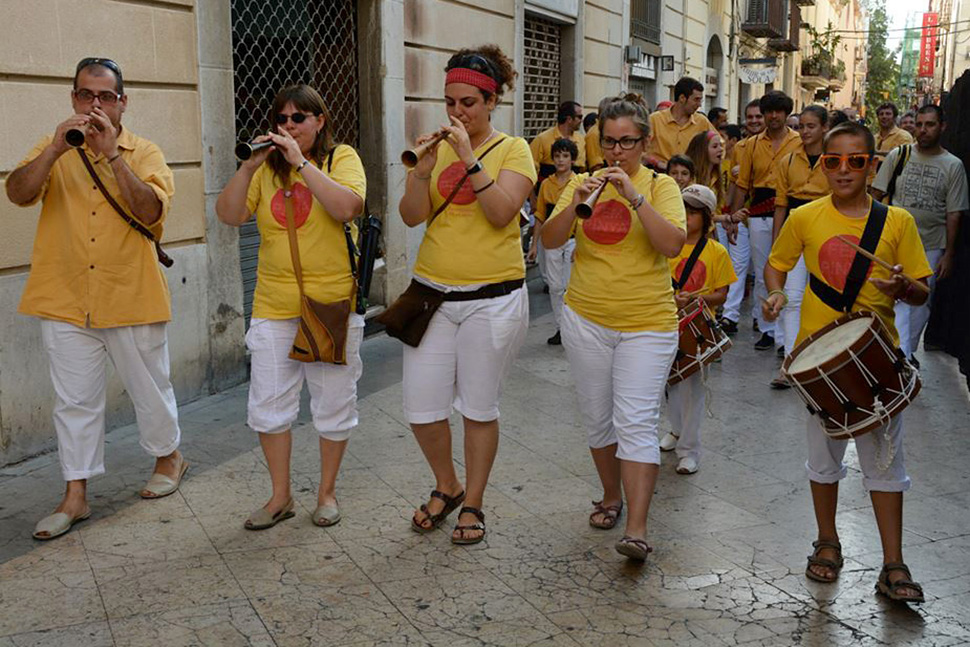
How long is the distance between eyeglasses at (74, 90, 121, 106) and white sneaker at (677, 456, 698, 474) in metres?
3.14

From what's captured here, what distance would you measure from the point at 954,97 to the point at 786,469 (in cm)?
467

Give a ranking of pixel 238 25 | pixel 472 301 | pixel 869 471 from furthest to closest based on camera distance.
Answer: pixel 238 25
pixel 472 301
pixel 869 471

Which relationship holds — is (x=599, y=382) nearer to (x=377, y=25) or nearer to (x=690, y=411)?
(x=690, y=411)

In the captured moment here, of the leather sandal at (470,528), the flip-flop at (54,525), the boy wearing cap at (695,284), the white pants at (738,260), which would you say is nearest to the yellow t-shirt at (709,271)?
the boy wearing cap at (695,284)

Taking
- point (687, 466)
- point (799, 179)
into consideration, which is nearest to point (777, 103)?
point (799, 179)

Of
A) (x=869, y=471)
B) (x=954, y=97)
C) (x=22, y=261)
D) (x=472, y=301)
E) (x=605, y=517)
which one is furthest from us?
(x=954, y=97)

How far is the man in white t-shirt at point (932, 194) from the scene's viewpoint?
7.08 metres

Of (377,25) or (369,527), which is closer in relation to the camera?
(369,527)

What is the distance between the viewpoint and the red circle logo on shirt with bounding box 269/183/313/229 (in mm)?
4406

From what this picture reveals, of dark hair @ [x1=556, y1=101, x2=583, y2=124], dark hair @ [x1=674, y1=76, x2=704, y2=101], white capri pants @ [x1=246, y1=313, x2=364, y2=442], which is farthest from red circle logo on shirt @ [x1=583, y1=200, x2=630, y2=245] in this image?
dark hair @ [x1=556, y1=101, x2=583, y2=124]

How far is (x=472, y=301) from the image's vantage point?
4324mm

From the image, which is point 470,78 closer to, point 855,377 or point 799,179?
point 855,377

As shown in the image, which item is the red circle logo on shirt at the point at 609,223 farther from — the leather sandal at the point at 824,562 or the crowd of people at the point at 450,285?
the leather sandal at the point at 824,562

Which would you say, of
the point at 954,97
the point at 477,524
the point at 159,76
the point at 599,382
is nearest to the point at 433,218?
the point at 599,382
